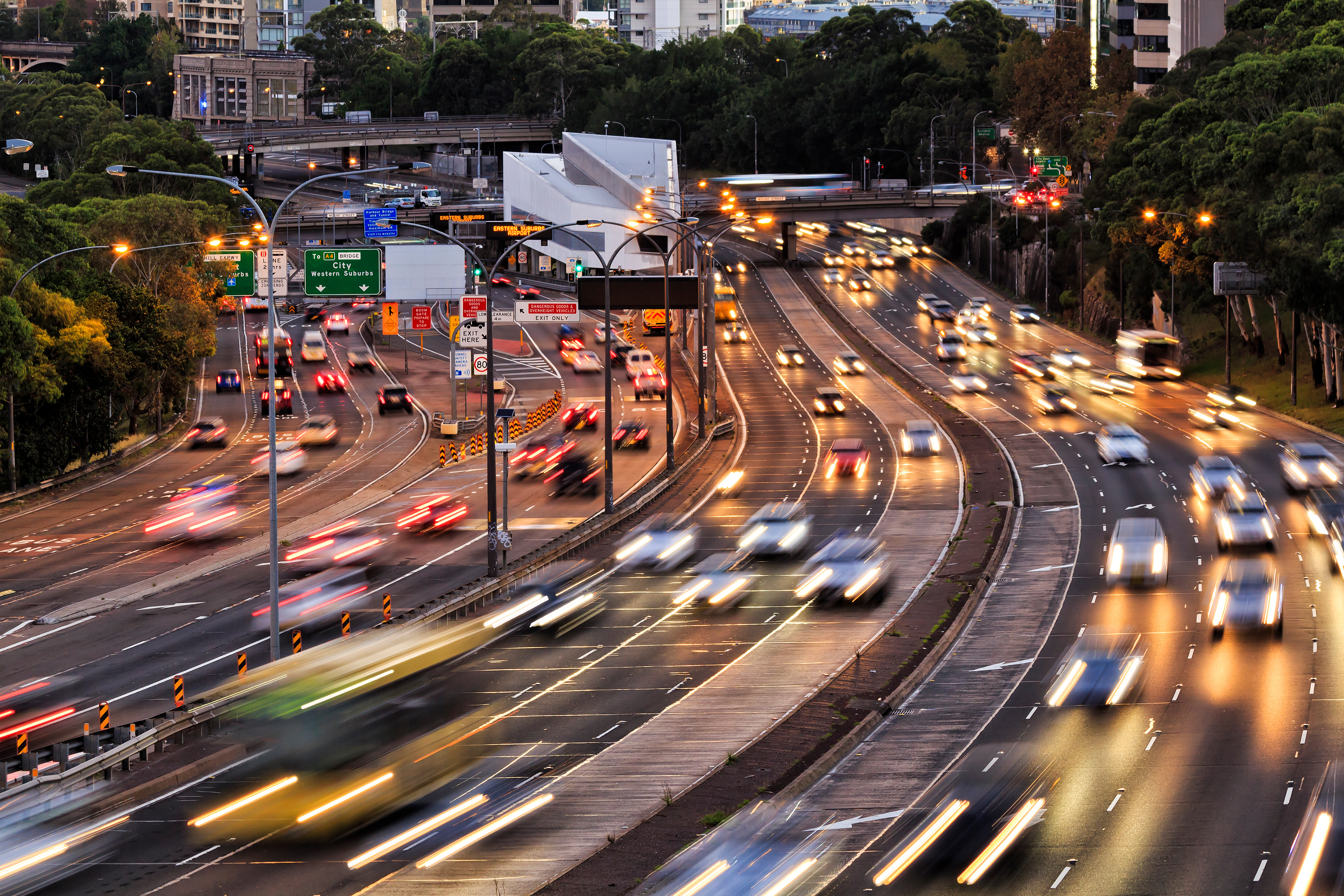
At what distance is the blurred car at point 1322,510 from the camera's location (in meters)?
58.8

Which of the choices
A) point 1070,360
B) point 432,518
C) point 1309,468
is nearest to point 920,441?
point 1309,468

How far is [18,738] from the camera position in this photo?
3391 centimetres

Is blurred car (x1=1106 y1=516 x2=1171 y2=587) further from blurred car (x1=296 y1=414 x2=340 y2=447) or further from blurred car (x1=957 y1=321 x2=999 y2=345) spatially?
blurred car (x1=957 y1=321 x2=999 y2=345)

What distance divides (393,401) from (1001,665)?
65473mm

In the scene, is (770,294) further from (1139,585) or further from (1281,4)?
(1139,585)

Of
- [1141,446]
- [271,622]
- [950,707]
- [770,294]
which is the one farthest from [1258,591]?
[770,294]

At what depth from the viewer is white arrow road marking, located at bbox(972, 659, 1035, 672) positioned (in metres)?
43.2

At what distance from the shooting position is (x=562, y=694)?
4134cm

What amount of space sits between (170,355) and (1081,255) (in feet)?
222

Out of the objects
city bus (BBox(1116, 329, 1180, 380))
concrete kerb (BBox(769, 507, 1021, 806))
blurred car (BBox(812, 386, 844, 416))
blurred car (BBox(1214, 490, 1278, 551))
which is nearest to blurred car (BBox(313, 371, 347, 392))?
blurred car (BBox(812, 386, 844, 416))

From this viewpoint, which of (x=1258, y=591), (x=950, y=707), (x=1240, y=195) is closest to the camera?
(x=950, y=707)

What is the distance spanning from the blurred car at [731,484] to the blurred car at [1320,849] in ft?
142

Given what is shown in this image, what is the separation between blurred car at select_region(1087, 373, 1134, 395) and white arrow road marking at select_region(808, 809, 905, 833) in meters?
72.5

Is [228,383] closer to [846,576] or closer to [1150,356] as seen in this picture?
[1150,356]
